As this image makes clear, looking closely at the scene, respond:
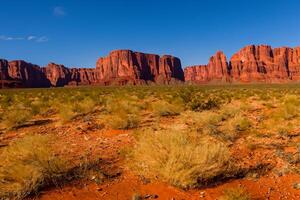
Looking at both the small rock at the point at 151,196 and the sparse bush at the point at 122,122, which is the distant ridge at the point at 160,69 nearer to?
the sparse bush at the point at 122,122

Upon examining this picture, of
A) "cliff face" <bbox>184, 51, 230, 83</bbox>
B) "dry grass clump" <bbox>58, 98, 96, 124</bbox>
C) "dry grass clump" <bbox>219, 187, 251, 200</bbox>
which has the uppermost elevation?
"cliff face" <bbox>184, 51, 230, 83</bbox>

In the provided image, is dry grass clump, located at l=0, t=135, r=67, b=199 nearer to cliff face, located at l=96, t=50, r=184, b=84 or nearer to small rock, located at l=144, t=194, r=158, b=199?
small rock, located at l=144, t=194, r=158, b=199

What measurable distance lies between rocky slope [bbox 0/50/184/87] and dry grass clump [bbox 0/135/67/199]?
154 m

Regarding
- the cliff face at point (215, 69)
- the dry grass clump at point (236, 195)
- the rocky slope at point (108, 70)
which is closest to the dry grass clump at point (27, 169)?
the dry grass clump at point (236, 195)

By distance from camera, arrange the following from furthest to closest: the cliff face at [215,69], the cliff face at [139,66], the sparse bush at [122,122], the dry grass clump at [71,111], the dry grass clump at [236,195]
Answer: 1. the cliff face at [215,69]
2. the cliff face at [139,66]
3. the dry grass clump at [71,111]
4. the sparse bush at [122,122]
5. the dry grass clump at [236,195]

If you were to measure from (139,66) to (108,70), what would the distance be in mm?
19167

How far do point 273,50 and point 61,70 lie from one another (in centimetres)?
13606

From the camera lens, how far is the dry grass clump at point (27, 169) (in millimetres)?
4562

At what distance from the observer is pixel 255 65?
168 meters

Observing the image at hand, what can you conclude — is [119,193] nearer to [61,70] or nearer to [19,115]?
[19,115]

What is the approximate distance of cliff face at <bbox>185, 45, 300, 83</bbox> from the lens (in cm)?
16150

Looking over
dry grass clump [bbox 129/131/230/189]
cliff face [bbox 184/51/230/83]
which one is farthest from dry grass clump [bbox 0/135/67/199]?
cliff face [bbox 184/51/230/83]

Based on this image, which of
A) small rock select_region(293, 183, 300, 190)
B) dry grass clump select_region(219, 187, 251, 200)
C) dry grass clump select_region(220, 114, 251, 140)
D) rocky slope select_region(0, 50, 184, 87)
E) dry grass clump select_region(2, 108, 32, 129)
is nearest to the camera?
dry grass clump select_region(219, 187, 251, 200)

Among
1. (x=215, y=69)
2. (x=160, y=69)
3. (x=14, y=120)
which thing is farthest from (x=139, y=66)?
(x=14, y=120)
